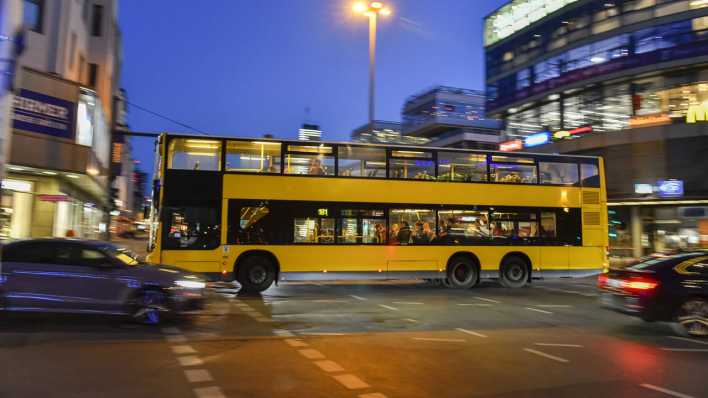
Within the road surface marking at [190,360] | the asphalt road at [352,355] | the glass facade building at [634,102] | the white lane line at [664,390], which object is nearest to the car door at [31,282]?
the asphalt road at [352,355]

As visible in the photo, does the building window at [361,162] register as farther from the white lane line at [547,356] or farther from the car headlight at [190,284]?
the white lane line at [547,356]

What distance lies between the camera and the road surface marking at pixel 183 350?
7289 mm

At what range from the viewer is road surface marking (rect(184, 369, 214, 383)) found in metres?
5.95

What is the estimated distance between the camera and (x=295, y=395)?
5484 millimetres

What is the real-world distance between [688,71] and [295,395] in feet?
120

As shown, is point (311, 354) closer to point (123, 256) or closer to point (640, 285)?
point (123, 256)

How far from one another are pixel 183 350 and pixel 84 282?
2.73 m

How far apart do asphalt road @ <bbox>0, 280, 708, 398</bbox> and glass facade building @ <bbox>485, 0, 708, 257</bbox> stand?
24.3m

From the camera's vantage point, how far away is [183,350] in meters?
7.41

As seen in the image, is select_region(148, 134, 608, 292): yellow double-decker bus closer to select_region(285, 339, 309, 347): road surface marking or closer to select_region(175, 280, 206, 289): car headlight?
select_region(175, 280, 206, 289): car headlight

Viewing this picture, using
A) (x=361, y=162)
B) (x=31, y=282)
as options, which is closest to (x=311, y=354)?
(x=31, y=282)

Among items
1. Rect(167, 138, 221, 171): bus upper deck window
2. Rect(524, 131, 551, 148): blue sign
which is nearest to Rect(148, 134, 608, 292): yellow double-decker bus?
Rect(167, 138, 221, 171): bus upper deck window

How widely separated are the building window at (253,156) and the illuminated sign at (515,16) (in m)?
34.2

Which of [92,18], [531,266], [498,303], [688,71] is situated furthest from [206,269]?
[688,71]
